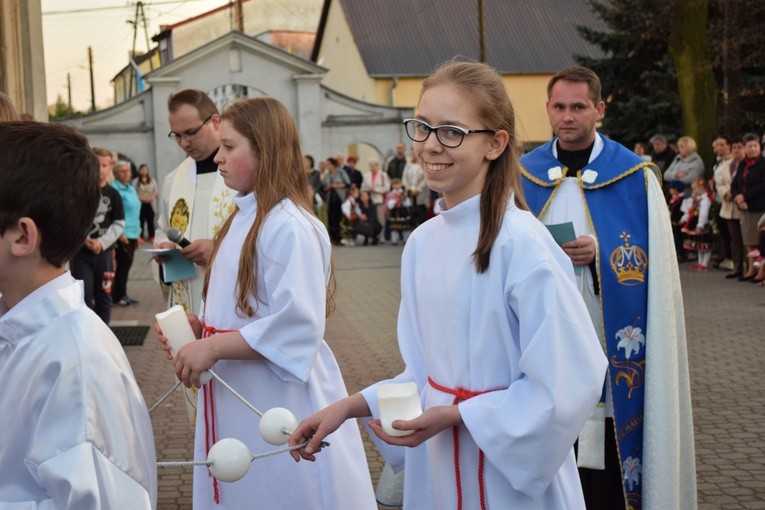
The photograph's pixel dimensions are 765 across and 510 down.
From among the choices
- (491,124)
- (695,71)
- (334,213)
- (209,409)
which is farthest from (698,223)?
(491,124)

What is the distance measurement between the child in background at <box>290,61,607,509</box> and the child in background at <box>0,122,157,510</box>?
795mm

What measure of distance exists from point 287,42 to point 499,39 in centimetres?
1810

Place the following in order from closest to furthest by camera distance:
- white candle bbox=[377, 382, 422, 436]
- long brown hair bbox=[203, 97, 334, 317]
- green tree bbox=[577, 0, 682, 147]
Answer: white candle bbox=[377, 382, 422, 436] → long brown hair bbox=[203, 97, 334, 317] → green tree bbox=[577, 0, 682, 147]

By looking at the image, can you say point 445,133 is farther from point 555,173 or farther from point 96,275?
point 96,275

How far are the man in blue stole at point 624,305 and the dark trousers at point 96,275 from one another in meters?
7.10

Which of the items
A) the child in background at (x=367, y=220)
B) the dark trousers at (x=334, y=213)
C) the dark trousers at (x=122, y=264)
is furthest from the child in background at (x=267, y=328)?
the dark trousers at (x=334, y=213)

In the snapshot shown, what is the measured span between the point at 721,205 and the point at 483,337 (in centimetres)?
1551

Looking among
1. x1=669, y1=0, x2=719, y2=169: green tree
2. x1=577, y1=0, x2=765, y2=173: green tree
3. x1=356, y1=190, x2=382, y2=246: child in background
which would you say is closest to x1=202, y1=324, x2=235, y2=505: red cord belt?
x1=577, y1=0, x2=765, y2=173: green tree

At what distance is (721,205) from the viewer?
1778 cm

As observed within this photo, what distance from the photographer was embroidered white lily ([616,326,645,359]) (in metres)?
5.17

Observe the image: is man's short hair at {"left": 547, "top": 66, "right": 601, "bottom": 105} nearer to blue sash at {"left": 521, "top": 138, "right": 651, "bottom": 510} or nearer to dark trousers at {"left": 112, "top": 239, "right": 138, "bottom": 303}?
blue sash at {"left": 521, "top": 138, "right": 651, "bottom": 510}

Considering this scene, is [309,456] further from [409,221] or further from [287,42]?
[287,42]

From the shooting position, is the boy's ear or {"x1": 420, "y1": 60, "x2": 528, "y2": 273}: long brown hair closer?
Answer: the boy's ear

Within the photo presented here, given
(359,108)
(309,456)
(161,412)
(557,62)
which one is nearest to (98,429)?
(309,456)
